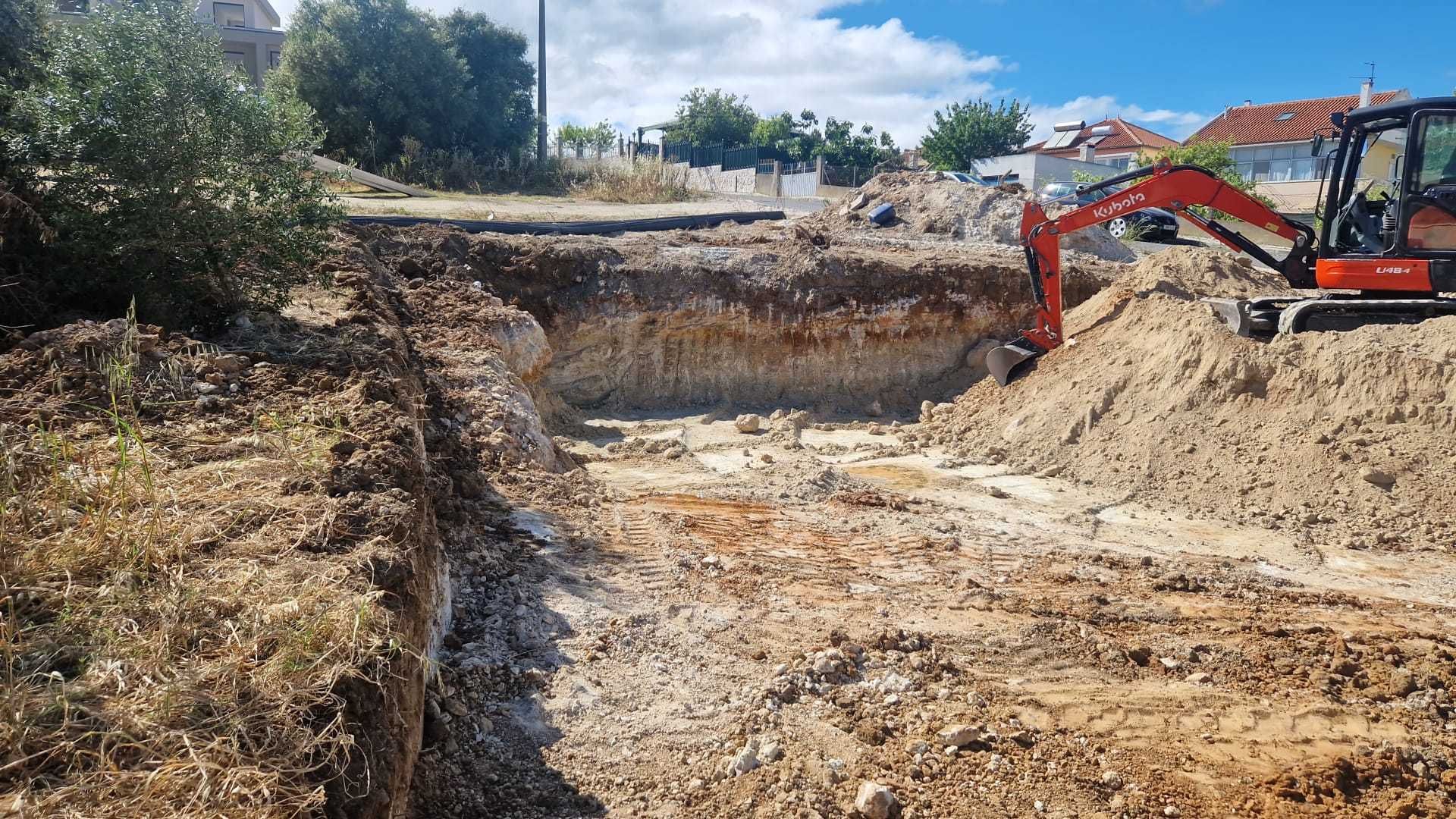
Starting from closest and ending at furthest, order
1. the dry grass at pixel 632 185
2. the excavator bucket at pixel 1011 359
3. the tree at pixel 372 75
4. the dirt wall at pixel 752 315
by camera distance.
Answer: the excavator bucket at pixel 1011 359
the dirt wall at pixel 752 315
the dry grass at pixel 632 185
the tree at pixel 372 75

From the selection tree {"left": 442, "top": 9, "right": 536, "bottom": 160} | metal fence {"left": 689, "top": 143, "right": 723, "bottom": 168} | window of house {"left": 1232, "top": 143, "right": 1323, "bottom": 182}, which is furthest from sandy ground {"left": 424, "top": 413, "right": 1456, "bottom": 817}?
window of house {"left": 1232, "top": 143, "right": 1323, "bottom": 182}

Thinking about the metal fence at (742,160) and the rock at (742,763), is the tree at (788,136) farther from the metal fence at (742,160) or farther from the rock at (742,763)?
the rock at (742,763)

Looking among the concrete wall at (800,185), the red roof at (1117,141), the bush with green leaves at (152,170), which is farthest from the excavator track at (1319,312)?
the red roof at (1117,141)

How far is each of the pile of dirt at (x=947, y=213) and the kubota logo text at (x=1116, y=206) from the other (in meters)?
3.97

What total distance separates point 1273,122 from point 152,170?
4601cm

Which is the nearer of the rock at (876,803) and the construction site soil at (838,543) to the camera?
the rock at (876,803)

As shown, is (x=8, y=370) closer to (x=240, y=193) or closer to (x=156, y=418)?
(x=156, y=418)

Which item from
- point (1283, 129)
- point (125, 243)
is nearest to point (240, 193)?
point (125, 243)

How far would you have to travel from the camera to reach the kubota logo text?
996 cm

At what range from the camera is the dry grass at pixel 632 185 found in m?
19.9

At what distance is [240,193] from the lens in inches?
230

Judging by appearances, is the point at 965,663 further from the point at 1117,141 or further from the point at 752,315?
the point at 1117,141

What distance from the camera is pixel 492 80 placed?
2559cm

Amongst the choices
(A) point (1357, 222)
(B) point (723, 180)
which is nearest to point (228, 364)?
(A) point (1357, 222)
